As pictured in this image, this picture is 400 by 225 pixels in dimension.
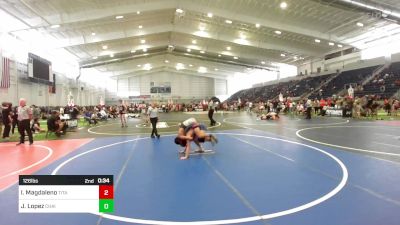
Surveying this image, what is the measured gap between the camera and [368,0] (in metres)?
21.6

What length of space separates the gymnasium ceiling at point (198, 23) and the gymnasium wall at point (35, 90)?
3109 millimetres

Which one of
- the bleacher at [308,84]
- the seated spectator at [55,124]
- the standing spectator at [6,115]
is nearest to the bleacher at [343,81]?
the bleacher at [308,84]

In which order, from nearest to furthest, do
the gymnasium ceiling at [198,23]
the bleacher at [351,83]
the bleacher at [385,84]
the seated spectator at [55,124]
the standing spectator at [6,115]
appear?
the standing spectator at [6,115] < the seated spectator at [55,124] < the gymnasium ceiling at [198,23] < the bleacher at [385,84] < the bleacher at [351,83]

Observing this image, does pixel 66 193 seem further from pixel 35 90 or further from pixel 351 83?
pixel 351 83

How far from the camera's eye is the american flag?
2312 cm

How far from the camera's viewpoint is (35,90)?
30.2 m

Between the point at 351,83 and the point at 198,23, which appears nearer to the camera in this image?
the point at 198,23

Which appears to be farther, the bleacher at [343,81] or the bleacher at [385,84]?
the bleacher at [343,81]

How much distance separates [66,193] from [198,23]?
31216 millimetres

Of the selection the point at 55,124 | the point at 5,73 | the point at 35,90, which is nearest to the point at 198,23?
the point at 35,90

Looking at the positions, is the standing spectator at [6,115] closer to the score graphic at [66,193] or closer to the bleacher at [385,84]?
the score graphic at [66,193]

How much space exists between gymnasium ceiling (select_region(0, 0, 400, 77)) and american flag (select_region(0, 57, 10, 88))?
2531mm

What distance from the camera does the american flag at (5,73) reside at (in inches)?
910

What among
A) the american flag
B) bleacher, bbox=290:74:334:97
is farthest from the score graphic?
bleacher, bbox=290:74:334:97
